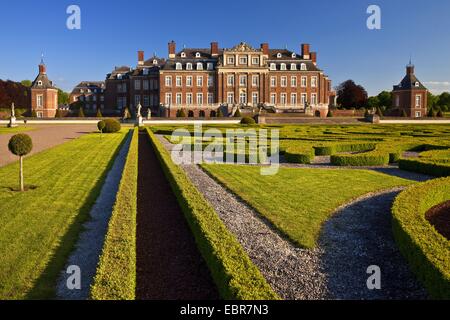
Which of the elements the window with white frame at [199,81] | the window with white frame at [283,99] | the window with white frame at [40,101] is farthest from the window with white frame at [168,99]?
the window with white frame at [40,101]

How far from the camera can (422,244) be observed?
16.8 ft

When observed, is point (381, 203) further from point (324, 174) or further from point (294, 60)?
point (294, 60)

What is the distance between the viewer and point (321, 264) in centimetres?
535

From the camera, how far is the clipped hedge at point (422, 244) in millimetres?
4363

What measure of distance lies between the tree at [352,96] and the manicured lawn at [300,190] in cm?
6346

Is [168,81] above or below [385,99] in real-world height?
above

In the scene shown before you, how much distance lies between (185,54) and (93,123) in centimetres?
1788

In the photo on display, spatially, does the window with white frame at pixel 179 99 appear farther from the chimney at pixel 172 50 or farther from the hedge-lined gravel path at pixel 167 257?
the hedge-lined gravel path at pixel 167 257

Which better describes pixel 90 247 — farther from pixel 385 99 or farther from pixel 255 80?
pixel 385 99

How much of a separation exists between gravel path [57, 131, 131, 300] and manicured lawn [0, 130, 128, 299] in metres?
0.11

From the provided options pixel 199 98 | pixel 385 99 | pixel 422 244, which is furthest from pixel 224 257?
pixel 385 99

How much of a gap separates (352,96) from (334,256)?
70.6m

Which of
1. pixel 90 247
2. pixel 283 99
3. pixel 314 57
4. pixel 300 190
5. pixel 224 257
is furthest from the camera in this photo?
pixel 314 57

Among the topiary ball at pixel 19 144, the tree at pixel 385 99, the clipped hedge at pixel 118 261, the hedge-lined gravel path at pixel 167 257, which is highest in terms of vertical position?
the tree at pixel 385 99
